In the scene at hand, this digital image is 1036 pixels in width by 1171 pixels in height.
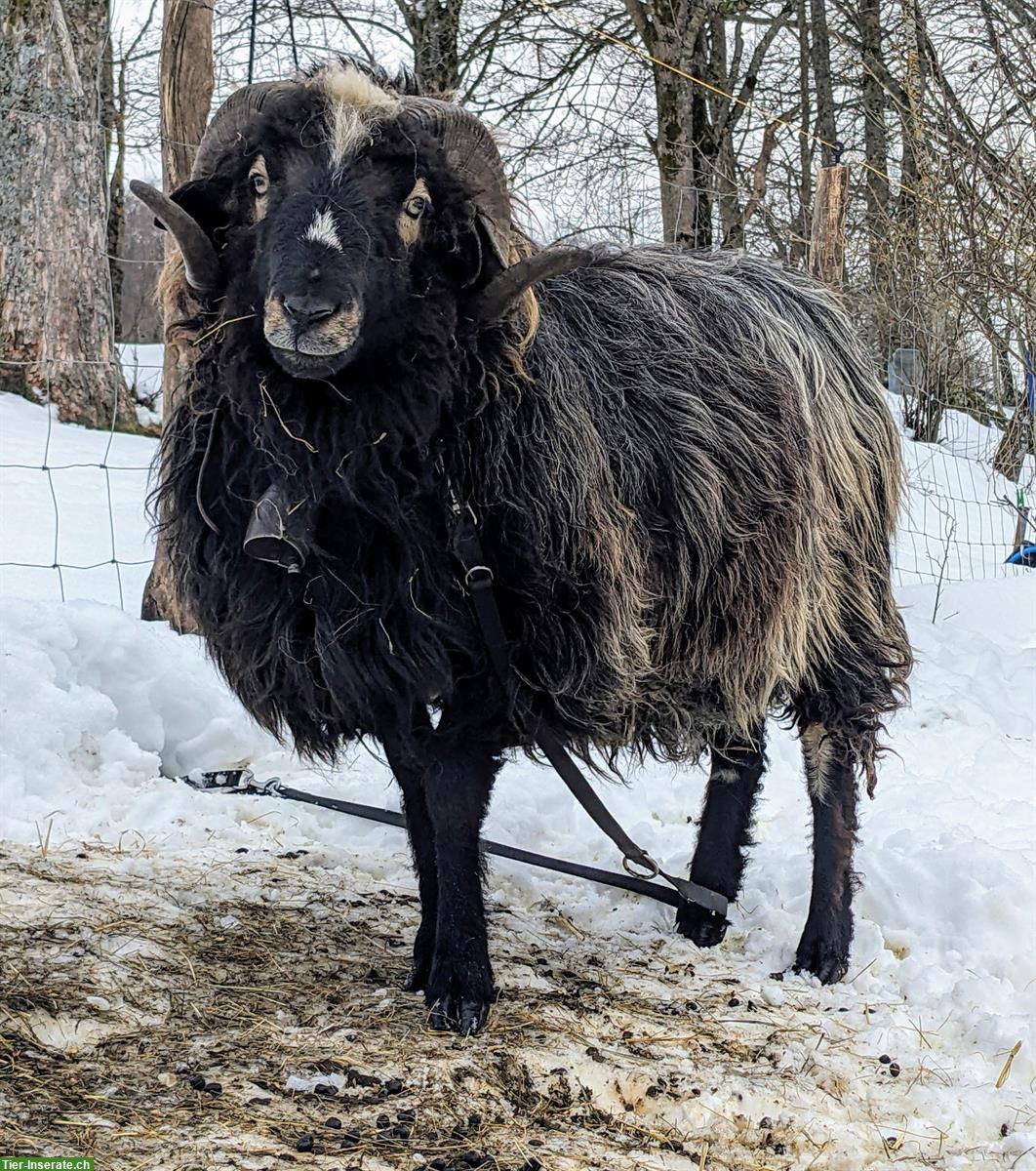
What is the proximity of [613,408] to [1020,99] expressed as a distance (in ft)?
14.1

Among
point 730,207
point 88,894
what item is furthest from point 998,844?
point 730,207

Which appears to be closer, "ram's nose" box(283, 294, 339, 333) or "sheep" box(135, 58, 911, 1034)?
"ram's nose" box(283, 294, 339, 333)

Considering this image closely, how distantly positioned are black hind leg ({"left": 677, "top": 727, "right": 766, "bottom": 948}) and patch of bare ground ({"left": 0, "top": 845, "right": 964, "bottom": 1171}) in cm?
36

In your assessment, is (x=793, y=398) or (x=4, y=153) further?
(x=4, y=153)

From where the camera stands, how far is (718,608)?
357cm

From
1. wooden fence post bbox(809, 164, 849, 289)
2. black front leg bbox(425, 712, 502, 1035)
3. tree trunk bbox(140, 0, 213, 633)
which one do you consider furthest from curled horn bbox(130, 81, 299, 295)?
wooden fence post bbox(809, 164, 849, 289)

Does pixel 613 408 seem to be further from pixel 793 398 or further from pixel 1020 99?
pixel 1020 99

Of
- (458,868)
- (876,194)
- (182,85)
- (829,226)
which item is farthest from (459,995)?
(876,194)

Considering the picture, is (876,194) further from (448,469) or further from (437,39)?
(448,469)

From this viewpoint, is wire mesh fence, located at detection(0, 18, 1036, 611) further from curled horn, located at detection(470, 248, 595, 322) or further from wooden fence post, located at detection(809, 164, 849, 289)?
curled horn, located at detection(470, 248, 595, 322)

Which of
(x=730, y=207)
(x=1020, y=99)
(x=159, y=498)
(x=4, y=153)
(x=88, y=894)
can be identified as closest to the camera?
(x=159, y=498)

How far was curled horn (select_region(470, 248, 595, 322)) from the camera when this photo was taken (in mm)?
2889

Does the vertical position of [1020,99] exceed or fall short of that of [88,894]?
it exceeds it

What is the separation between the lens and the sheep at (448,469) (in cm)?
286
